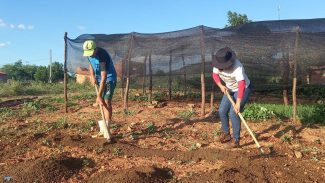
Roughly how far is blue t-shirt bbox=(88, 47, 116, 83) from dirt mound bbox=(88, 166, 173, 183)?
2.05m

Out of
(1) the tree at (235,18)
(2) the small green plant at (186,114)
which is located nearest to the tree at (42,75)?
(1) the tree at (235,18)

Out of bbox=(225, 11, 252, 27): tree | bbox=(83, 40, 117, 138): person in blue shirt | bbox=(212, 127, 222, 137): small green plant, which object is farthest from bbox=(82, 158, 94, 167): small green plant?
bbox=(225, 11, 252, 27): tree

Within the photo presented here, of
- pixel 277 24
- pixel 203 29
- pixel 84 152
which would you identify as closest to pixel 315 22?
pixel 277 24

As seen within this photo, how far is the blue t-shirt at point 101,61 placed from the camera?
602 cm

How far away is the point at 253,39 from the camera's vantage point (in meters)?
8.43

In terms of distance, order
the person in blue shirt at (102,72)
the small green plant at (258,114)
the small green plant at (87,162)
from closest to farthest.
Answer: the small green plant at (87,162), the person in blue shirt at (102,72), the small green plant at (258,114)

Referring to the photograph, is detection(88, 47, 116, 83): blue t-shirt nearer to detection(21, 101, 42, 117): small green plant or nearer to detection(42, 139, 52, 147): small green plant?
detection(42, 139, 52, 147): small green plant

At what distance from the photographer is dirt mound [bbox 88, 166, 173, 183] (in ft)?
13.5

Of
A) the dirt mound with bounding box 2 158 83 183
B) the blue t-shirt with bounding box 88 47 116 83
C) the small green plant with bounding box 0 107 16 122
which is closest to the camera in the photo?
the dirt mound with bounding box 2 158 83 183

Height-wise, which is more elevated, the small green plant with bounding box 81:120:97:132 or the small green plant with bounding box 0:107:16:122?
the small green plant with bounding box 0:107:16:122

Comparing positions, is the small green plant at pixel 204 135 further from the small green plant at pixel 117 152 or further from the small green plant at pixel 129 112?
the small green plant at pixel 129 112

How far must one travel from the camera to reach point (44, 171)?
14.5 feet

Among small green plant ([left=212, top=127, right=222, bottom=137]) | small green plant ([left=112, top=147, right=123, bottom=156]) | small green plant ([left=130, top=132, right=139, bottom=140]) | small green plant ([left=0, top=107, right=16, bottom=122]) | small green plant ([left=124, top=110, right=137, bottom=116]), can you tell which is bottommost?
small green plant ([left=112, top=147, right=123, bottom=156])

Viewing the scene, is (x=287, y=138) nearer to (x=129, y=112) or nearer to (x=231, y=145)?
(x=231, y=145)
